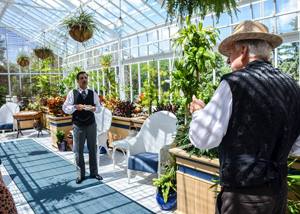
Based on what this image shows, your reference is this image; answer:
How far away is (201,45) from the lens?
316 cm

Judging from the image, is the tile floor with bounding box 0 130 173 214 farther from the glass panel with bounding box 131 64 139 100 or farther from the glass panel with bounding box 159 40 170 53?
the glass panel with bounding box 131 64 139 100

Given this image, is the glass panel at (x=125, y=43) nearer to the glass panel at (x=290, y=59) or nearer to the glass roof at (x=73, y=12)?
the glass roof at (x=73, y=12)

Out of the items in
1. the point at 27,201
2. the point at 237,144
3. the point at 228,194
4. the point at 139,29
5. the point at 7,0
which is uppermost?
the point at 7,0

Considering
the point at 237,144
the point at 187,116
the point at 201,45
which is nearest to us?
the point at 237,144

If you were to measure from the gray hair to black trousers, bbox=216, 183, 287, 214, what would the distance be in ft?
2.13

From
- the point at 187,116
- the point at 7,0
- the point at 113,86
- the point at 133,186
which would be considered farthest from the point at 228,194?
the point at 7,0

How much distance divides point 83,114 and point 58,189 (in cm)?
109

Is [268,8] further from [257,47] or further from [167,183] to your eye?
[257,47]

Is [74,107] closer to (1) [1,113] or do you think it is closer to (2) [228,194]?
(2) [228,194]

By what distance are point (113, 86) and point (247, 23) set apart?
20.7ft

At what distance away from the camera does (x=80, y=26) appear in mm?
5250

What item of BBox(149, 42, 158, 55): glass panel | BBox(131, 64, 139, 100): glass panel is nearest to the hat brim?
BBox(149, 42, 158, 55): glass panel

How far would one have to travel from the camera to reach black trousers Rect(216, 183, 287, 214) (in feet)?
4.67

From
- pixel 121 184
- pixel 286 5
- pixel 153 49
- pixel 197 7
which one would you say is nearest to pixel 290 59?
pixel 286 5
